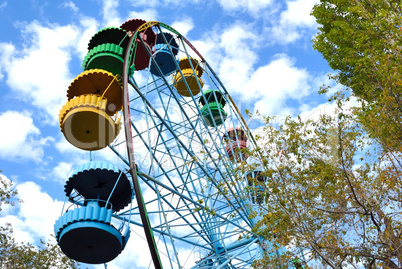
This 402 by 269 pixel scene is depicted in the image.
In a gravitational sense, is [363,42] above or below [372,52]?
above

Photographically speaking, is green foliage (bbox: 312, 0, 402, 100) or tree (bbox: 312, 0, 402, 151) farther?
green foliage (bbox: 312, 0, 402, 100)

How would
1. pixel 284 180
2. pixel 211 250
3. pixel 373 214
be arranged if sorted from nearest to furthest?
pixel 373 214
pixel 284 180
pixel 211 250

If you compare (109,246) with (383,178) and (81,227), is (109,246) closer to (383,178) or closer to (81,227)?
(81,227)

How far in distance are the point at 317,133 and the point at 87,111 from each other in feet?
20.9

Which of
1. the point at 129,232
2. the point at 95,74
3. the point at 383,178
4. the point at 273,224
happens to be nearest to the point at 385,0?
the point at 383,178

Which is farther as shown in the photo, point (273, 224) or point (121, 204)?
point (121, 204)

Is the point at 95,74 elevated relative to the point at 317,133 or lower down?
elevated

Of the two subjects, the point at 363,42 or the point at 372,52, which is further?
the point at 363,42

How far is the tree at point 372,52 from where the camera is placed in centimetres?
784

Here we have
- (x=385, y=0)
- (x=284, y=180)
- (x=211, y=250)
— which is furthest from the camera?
(x=211, y=250)

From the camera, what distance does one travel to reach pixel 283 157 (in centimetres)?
888

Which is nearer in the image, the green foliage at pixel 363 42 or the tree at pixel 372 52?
the tree at pixel 372 52

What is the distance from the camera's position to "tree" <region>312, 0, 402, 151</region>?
784 centimetres

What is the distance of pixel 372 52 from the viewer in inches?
369
